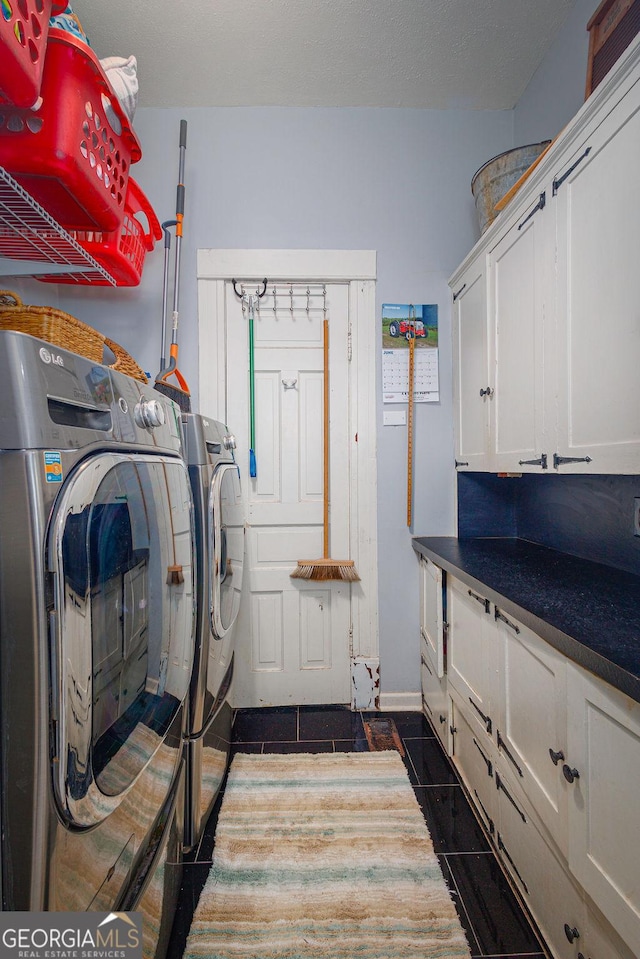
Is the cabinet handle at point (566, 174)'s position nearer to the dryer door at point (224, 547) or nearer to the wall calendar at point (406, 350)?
the wall calendar at point (406, 350)

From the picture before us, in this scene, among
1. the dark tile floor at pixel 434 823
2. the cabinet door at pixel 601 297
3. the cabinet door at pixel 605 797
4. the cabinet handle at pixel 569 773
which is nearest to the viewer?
the cabinet door at pixel 605 797

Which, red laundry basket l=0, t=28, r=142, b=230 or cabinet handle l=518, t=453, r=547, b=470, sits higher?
red laundry basket l=0, t=28, r=142, b=230

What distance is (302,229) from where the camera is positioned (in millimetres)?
2277

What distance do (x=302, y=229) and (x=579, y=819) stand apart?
2358 mm

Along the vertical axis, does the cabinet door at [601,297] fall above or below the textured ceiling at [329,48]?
below

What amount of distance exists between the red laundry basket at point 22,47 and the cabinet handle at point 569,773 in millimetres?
1765

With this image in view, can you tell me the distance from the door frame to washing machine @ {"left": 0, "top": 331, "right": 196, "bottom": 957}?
1429mm

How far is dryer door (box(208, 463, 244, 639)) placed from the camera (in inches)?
55.9

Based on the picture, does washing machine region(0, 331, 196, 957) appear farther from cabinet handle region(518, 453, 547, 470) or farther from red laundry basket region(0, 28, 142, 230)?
cabinet handle region(518, 453, 547, 470)

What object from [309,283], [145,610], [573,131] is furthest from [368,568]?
[573,131]

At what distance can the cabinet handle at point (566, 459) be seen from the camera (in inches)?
49.4

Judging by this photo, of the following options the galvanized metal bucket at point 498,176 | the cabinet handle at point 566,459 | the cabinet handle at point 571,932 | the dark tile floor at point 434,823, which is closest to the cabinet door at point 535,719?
the cabinet handle at point 571,932

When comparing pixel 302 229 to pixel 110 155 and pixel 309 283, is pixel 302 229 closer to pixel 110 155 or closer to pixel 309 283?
pixel 309 283

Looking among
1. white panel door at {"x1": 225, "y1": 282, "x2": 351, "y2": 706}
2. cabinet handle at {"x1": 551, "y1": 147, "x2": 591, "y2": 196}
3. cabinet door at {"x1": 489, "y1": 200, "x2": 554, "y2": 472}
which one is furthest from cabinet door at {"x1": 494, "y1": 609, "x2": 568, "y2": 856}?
cabinet handle at {"x1": 551, "y1": 147, "x2": 591, "y2": 196}
